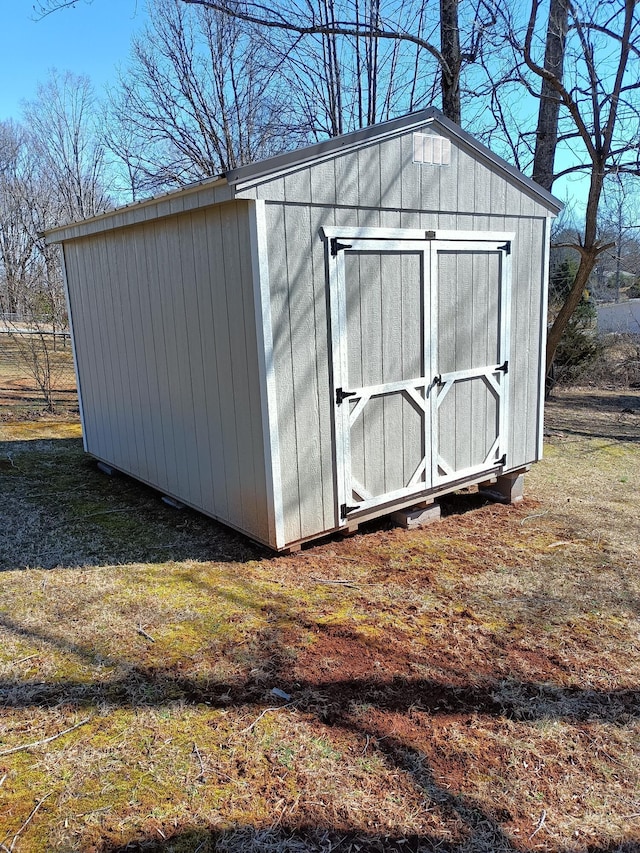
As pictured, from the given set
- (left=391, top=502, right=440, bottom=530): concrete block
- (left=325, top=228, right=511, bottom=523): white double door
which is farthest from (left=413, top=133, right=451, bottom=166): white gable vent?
(left=391, top=502, right=440, bottom=530): concrete block

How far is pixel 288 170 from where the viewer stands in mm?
3600

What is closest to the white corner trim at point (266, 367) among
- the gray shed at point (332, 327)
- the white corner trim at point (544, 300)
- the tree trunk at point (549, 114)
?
the gray shed at point (332, 327)

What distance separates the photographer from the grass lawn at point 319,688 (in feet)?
6.77

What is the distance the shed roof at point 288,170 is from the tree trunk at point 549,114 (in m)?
4.98

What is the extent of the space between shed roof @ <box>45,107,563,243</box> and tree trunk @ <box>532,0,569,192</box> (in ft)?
16.3

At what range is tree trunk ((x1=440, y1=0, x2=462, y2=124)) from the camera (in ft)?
29.1

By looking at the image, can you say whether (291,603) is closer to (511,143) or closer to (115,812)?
(115,812)

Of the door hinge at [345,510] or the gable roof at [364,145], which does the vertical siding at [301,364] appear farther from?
the gable roof at [364,145]

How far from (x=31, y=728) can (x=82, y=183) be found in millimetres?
19914

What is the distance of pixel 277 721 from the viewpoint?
2541mm

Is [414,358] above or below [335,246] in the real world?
below

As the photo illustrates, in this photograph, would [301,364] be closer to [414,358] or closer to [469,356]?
[414,358]

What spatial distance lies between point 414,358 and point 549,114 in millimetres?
7323

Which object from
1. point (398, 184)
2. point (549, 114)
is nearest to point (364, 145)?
point (398, 184)
